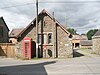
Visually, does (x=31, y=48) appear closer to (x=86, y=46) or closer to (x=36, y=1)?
(x=36, y=1)

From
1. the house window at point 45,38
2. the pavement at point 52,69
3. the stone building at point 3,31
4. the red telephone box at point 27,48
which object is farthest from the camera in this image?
the stone building at point 3,31

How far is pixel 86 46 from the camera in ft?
297

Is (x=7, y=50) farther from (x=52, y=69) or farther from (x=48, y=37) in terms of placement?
(x=52, y=69)

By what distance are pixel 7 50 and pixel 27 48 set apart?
5145mm

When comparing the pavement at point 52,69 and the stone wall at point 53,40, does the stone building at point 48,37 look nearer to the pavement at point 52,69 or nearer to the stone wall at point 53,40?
the stone wall at point 53,40

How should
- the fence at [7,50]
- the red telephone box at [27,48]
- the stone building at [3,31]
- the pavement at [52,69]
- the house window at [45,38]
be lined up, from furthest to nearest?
the stone building at [3,31] → the fence at [7,50] → the house window at [45,38] → the red telephone box at [27,48] → the pavement at [52,69]

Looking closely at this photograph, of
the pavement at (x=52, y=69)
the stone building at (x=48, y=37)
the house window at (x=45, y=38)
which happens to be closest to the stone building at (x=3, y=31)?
the stone building at (x=48, y=37)

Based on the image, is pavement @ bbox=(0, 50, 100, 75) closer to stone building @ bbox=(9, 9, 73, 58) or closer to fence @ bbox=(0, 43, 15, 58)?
stone building @ bbox=(9, 9, 73, 58)

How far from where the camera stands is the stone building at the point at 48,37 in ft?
112

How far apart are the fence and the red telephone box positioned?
12.3 feet

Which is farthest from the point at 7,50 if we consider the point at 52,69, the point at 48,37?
the point at 52,69

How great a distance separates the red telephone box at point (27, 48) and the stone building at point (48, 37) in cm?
152

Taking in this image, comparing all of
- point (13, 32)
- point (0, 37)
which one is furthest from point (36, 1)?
point (13, 32)

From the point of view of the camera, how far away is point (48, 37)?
34.7m
